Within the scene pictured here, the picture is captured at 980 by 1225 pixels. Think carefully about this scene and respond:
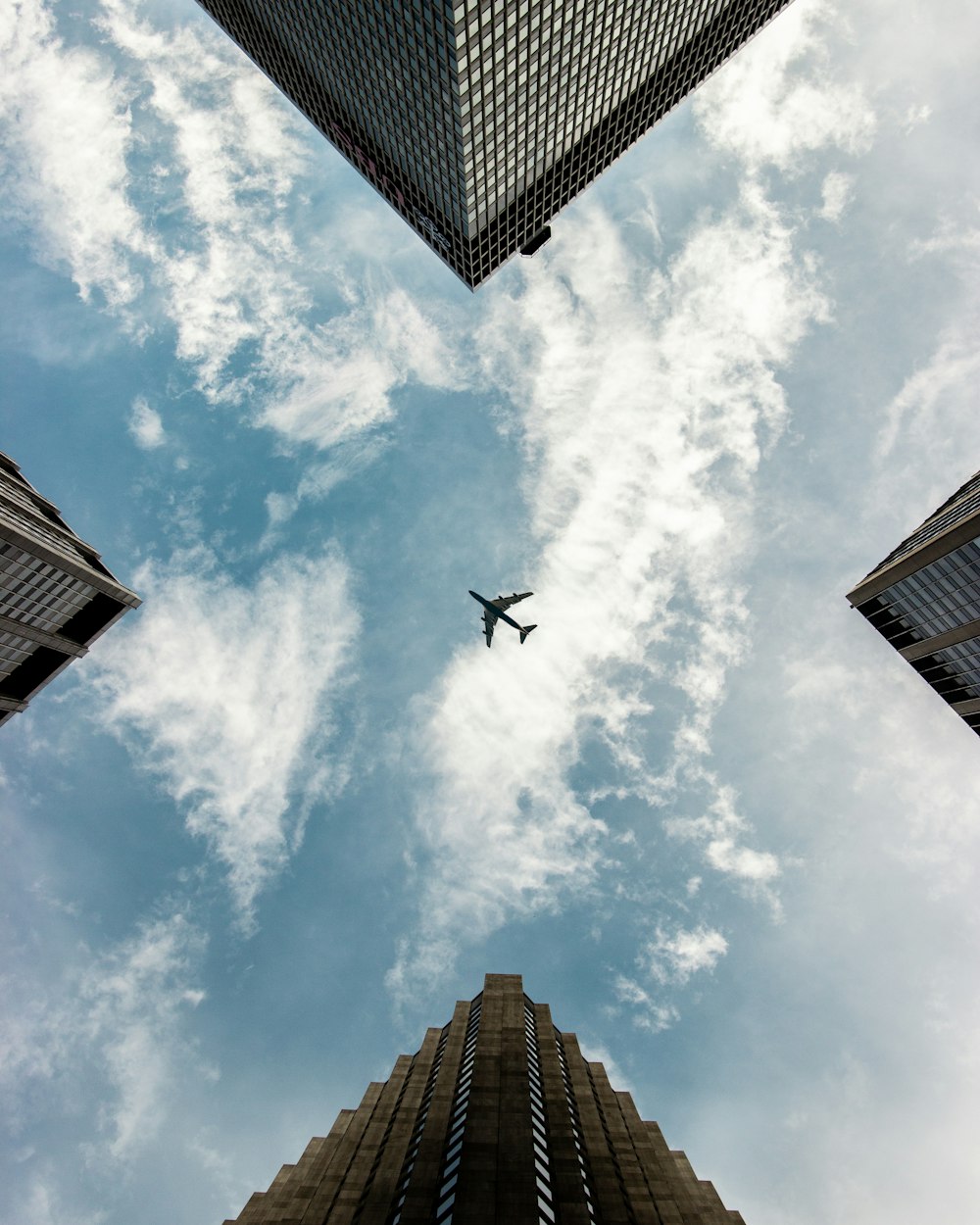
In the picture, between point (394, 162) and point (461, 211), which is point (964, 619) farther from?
point (394, 162)

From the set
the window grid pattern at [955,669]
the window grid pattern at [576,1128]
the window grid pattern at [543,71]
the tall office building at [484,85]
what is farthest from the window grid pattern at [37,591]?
the window grid pattern at [955,669]

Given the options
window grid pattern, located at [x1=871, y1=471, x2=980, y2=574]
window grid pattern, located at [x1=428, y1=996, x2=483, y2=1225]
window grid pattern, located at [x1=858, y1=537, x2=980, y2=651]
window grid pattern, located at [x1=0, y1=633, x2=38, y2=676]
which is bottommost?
window grid pattern, located at [x1=428, y1=996, x2=483, y2=1225]

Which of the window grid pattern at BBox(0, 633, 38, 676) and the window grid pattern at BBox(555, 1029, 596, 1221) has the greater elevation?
the window grid pattern at BBox(0, 633, 38, 676)

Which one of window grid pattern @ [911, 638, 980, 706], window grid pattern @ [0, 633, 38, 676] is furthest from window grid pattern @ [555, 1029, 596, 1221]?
window grid pattern @ [0, 633, 38, 676]

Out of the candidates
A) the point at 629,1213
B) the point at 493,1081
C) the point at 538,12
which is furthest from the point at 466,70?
the point at 629,1213

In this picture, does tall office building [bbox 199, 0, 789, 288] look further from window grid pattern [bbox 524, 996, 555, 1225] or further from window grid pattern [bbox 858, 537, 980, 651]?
window grid pattern [bbox 524, 996, 555, 1225]

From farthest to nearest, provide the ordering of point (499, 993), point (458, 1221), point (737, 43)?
point (737, 43) → point (499, 993) → point (458, 1221)

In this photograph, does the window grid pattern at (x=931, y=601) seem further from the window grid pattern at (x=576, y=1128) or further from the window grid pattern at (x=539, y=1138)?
the window grid pattern at (x=539, y=1138)

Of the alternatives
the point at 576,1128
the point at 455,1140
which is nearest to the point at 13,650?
the point at 455,1140
